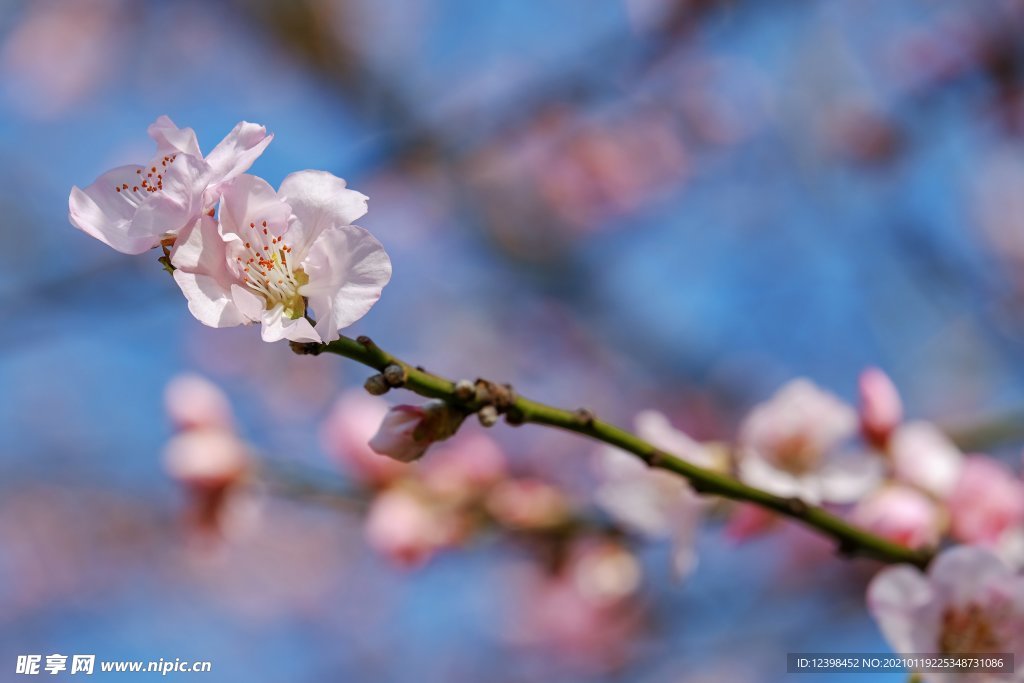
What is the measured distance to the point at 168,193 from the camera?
74cm

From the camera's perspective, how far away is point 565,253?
434cm

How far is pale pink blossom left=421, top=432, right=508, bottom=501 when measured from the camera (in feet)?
5.61

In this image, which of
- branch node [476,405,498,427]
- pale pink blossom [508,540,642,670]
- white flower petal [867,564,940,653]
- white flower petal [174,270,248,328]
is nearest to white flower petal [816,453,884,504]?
white flower petal [867,564,940,653]

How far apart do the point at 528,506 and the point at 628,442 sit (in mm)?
808

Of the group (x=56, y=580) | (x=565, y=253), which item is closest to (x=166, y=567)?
(x=56, y=580)

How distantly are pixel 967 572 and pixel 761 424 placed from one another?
0.34m

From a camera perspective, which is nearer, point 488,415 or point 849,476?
point 488,415

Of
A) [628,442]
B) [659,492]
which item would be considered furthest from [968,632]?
[628,442]

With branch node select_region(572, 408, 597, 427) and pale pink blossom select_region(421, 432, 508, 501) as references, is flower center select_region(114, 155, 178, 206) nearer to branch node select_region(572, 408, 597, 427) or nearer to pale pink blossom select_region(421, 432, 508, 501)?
branch node select_region(572, 408, 597, 427)

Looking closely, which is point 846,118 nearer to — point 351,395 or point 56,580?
point 351,395

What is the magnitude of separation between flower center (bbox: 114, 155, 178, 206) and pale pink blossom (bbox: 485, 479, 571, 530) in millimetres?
1018

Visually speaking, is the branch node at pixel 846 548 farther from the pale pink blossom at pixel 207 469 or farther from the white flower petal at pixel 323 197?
the pale pink blossom at pixel 207 469

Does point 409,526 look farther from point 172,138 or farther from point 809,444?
point 172,138

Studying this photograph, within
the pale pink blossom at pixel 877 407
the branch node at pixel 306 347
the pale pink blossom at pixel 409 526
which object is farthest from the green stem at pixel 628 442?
the pale pink blossom at pixel 409 526
